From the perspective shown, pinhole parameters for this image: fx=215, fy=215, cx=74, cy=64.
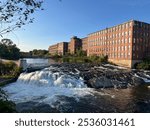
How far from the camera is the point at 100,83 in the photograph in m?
29.0

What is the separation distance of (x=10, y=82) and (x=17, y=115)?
23.0 meters

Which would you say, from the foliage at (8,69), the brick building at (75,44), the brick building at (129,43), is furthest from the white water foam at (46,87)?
the brick building at (75,44)

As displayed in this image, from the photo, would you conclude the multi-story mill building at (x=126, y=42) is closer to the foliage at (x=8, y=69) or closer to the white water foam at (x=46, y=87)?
Result: the white water foam at (x=46, y=87)

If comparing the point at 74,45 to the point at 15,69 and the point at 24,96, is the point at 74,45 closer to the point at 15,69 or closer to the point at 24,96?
the point at 15,69

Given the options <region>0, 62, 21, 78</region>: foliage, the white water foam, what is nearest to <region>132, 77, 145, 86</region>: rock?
the white water foam

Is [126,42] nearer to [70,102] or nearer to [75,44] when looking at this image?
[70,102]

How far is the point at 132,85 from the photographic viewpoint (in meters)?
30.6

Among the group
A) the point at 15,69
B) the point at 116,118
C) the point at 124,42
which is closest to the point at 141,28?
the point at 124,42

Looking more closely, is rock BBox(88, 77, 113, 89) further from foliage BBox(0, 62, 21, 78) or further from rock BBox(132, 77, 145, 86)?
foliage BBox(0, 62, 21, 78)

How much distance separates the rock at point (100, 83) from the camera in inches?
1119

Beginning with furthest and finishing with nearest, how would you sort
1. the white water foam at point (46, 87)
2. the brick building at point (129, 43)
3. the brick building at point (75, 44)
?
the brick building at point (75, 44) < the brick building at point (129, 43) < the white water foam at point (46, 87)

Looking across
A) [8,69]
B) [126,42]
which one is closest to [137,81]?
[8,69]

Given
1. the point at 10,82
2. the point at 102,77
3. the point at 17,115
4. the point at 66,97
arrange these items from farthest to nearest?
the point at 102,77
the point at 10,82
the point at 66,97
the point at 17,115

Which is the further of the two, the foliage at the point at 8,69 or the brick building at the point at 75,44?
the brick building at the point at 75,44
